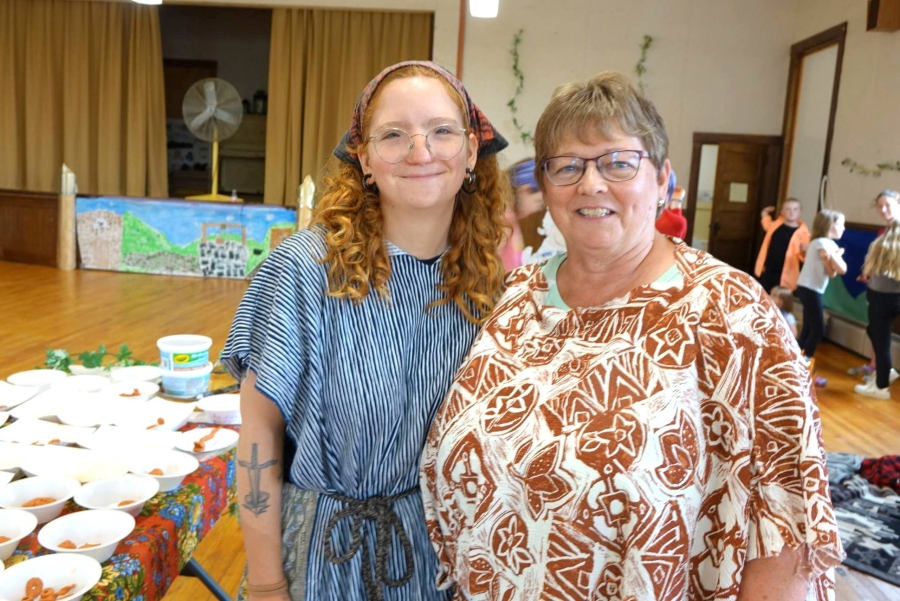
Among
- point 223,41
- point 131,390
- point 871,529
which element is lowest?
point 871,529

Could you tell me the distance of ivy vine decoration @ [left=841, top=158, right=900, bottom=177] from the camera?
6.96m

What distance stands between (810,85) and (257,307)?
9.73 meters

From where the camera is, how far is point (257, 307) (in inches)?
47.8

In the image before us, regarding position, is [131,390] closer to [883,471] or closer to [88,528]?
[88,528]

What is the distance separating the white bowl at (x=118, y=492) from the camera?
4.64 ft

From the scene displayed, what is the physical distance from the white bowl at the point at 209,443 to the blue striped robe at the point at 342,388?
1.94 ft

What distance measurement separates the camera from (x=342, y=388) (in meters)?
1.20

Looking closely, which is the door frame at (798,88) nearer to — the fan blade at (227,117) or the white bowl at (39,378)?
the fan blade at (227,117)

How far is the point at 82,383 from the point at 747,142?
9.46 m

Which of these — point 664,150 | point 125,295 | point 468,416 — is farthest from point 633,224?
point 125,295

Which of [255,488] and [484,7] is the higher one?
[484,7]

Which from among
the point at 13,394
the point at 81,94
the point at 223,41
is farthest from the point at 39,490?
the point at 223,41

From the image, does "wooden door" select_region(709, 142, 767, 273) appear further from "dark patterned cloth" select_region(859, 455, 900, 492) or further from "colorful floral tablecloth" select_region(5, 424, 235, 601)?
"colorful floral tablecloth" select_region(5, 424, 235, 601)

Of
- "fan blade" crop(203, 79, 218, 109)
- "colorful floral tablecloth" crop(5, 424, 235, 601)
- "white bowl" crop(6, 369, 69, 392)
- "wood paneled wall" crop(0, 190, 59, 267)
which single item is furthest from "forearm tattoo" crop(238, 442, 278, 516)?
"wood paneled wall" crop(0, 190, 59, 267)
